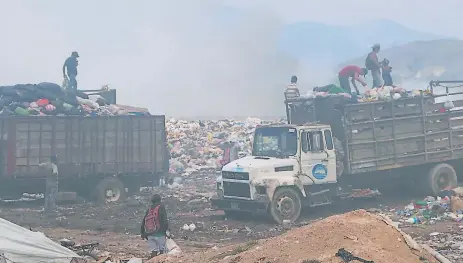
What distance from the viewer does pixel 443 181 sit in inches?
571

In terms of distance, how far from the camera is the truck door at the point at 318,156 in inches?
490

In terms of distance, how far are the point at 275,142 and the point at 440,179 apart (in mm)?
4566

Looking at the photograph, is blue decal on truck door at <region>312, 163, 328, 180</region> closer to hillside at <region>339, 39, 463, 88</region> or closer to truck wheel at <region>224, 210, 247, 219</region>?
truck wheel at <region>224, 210, 247, 219</region>

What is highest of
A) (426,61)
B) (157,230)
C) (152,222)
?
(426,61)

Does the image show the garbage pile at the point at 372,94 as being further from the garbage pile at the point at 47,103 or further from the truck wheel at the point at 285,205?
the garbage pile at the point at 47,103

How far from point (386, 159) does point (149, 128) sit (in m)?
6.24

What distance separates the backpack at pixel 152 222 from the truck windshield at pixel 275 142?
4.83 meters

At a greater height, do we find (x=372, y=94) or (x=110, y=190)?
(x=372, y=94)

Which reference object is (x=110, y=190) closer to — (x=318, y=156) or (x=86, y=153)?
(x=86, y=153)

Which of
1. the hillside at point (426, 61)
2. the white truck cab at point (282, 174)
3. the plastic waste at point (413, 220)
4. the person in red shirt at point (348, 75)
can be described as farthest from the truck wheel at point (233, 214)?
the hillside at point (426, 61)

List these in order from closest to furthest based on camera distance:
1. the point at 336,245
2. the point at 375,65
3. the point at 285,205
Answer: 1. the point at 336,245
2. the point at 285,205
3. the point at 375,65

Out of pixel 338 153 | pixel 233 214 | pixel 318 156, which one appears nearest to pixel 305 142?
pixel 318 156

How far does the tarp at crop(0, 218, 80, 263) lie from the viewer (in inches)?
274

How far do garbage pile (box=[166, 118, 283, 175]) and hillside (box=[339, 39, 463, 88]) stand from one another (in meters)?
29.4
